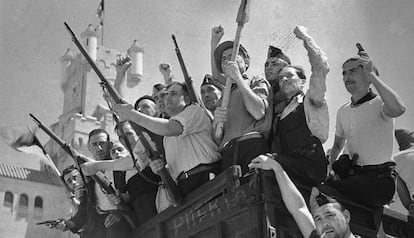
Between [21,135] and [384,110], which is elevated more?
[21,135]

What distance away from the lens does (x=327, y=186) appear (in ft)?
17.8

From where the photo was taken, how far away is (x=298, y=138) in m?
5.35

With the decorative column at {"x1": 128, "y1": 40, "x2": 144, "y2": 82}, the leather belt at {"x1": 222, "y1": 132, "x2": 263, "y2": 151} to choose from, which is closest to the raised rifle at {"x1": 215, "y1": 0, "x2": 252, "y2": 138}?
the leather belt at {"x1": 222, "y1": 132, "x2": 263, "y2": 151}

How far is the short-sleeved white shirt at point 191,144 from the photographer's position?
228 inches

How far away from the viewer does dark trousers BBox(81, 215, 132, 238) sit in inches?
264

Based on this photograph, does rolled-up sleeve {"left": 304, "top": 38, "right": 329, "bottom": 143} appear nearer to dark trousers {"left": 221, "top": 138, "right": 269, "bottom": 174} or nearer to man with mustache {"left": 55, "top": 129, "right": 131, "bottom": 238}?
dark trousers {"left": 221, "top": 138, "right": 269, "bottom": 174}

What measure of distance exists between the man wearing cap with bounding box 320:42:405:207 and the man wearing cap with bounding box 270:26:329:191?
187 millimetres

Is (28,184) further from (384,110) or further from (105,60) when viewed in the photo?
(384,110)

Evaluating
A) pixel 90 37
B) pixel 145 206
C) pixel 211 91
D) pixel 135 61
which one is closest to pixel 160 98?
pixel 211 91

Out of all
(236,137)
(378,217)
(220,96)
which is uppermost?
(220,96)

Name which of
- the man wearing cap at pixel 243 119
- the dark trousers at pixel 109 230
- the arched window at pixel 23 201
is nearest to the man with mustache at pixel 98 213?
the dark trousers at pixel 109 230

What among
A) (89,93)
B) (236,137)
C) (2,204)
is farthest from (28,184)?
(236,137)

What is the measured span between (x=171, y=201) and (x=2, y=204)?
38286mm

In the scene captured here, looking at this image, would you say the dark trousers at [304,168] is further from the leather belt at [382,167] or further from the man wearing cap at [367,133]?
the leather belt at [382,167]
